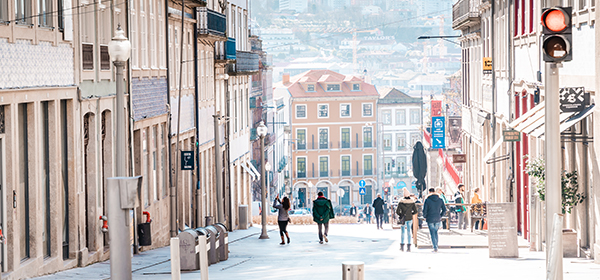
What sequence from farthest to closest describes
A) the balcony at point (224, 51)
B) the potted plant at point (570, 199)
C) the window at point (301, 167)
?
the window at point (301, 167) < the balcony at point (224, 51) < the potted plant at point (570, 199)

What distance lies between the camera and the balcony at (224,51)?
36806 millimetres

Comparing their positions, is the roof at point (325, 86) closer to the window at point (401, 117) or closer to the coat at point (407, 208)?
the window at point (401, 117)

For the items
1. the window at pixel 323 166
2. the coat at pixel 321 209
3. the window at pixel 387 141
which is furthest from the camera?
the window at pixel 387 141

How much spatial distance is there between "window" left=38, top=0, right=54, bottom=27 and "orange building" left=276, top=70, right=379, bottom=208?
89.0 metres

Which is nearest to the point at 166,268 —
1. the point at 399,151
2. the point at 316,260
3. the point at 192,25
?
the point at 316,260

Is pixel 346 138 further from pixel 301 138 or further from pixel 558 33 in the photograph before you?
pixel 558 33

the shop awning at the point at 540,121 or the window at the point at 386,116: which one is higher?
the window at the point at 386,116

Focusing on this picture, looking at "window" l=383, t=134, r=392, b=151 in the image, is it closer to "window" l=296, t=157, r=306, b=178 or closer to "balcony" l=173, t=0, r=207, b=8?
"window" l=296, t=157, r=306, b=178

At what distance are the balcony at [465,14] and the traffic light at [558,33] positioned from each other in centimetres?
2839

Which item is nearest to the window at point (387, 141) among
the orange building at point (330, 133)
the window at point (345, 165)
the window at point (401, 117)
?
the window at point (401, 117)

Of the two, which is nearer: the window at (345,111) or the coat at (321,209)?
the coat at (321,209)

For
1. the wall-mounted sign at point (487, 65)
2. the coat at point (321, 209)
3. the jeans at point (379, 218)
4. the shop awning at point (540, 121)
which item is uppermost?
the wall-mounted sign at point (487, 65)

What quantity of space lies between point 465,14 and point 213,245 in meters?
23.3

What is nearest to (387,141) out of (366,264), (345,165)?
(345,165)
